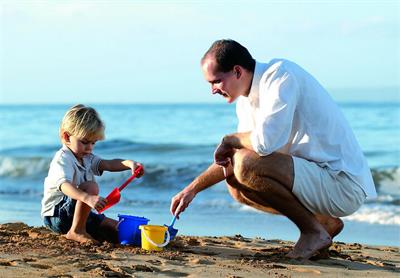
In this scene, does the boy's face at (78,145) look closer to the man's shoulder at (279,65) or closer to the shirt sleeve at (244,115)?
the shirt sleeve at (244,115)

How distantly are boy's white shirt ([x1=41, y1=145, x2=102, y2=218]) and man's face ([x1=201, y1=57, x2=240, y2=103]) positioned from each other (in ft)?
3.62

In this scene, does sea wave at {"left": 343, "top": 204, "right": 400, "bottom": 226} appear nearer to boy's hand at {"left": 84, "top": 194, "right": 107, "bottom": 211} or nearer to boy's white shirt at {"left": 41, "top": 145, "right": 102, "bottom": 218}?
boy's white shirt at {"left": 41, "top": 145, "right": 102, "bottom": 218}

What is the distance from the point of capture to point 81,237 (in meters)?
4.95

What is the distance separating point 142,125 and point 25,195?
15.3 metres

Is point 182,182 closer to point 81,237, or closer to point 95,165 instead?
point 95,165

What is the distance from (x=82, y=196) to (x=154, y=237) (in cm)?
50

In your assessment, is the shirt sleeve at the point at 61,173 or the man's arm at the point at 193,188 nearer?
the man's arm at the point at 193,188

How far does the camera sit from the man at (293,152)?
4.48 m

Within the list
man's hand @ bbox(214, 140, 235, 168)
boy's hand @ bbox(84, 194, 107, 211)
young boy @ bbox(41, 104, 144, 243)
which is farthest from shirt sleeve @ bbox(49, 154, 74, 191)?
man's hand @ bbox(214, 140, 235, 168)

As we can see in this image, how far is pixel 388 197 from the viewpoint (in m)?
9.74

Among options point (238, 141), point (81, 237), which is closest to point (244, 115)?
point (238, 141)

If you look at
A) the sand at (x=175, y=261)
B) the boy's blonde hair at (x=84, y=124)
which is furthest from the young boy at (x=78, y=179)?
the sand at (x=175, y=261)

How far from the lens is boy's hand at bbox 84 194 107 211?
181 inches

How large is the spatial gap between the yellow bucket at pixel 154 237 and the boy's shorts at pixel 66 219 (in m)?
0.50
